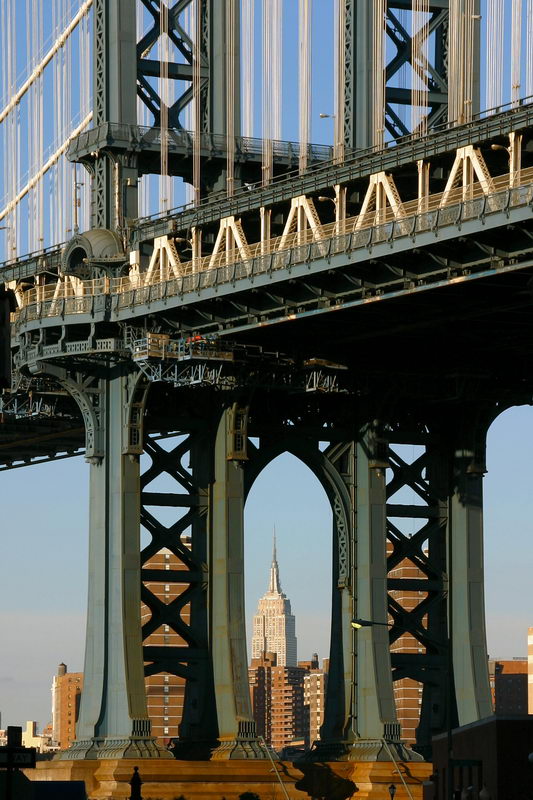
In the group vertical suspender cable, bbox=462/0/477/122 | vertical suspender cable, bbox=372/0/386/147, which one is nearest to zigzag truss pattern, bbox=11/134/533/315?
vertical suspender cable, bbox=372/0/386/147

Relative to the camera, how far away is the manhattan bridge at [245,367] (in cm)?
8369

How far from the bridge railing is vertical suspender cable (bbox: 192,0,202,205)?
16.5 ft

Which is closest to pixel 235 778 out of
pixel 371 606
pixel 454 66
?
pixel 371 606

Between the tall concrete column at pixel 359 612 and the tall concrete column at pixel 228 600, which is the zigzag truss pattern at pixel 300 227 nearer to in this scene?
the tall concrete column at pixel 228 600

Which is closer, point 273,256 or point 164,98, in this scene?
point 273,256

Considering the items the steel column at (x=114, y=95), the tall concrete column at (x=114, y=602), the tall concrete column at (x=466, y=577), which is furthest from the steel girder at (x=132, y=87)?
the tall concrete column at (x=466, y=577)

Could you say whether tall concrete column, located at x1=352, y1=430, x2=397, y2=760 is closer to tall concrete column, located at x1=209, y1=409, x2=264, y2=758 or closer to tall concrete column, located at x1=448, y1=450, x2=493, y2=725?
tall concrete column, located at x1=448, y1=450, x2=493, y2=725

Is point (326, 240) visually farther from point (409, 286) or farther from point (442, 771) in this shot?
point (442, 771)

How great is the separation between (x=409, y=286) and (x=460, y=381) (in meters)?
15.2

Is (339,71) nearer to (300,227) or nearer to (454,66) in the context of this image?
(454,66)

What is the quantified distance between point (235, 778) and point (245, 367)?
14.8m

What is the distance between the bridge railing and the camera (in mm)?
70188

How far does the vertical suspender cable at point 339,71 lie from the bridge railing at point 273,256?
7777mm

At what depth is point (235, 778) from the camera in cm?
8500
